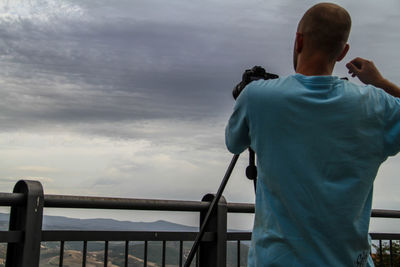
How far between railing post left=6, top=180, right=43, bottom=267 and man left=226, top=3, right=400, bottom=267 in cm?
199

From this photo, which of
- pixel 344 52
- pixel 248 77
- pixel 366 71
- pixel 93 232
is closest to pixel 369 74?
pixel 366 71

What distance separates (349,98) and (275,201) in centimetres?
45

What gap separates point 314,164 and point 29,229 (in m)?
2.29

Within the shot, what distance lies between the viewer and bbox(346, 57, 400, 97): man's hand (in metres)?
1.92

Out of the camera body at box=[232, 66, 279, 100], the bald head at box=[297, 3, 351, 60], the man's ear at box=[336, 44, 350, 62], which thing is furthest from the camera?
the camera body at box=[232, 66, 279, 100]

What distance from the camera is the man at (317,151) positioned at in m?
1.55

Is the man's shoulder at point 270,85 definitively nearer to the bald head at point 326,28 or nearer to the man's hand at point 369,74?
→ the bald head at point 326,28

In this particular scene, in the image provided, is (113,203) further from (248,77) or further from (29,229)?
(248,77)

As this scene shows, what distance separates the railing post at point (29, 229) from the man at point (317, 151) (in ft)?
6.53

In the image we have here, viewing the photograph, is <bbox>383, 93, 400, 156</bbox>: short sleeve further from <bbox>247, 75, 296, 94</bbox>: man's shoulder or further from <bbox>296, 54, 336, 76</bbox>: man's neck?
<bbox>247, 75, 296, 94</bbox>: man's shoulder

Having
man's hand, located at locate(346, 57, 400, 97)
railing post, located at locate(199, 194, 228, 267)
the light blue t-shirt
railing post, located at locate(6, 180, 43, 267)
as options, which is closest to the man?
the light blue t-shirt

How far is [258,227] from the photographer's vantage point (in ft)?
5.49

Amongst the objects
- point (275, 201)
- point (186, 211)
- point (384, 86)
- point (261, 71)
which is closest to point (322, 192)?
point (275, 201)

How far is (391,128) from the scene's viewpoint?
5.59 feet
